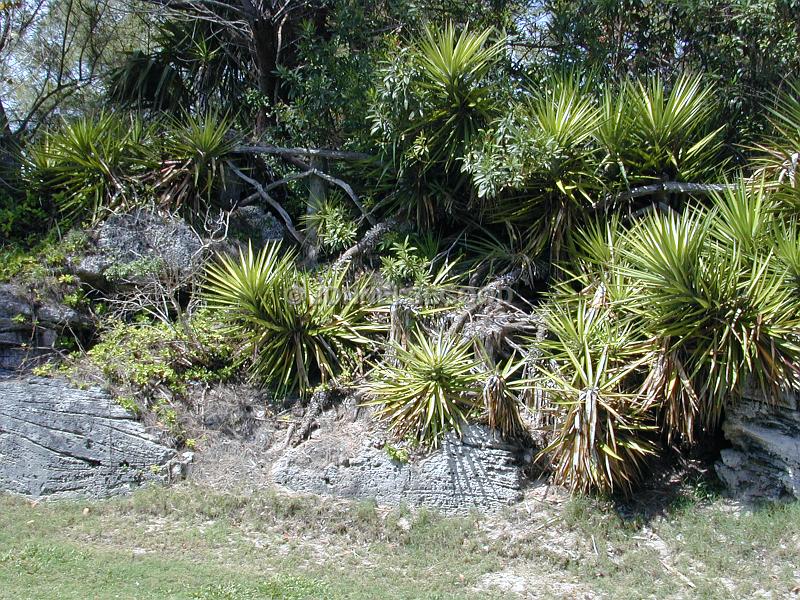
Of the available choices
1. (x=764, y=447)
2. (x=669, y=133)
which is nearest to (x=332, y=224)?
(x=669, y=133)

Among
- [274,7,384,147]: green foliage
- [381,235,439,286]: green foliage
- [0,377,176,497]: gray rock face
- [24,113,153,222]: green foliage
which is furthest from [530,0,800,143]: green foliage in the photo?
[0,377,176,497]: gray rock face

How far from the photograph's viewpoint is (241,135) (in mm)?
13008

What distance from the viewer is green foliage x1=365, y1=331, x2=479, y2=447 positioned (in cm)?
955

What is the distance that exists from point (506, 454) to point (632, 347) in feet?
5.59

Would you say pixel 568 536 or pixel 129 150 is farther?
pixel 129 150

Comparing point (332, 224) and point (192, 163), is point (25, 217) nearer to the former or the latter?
point (192, 163)

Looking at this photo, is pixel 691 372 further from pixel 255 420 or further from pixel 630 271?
pixel 255 420

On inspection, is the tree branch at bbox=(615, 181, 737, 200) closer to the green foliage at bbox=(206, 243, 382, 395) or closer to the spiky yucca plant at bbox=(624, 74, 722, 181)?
the spiky yucca plant at bbox=(624, 74, 722, 181)

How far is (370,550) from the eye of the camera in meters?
8.98

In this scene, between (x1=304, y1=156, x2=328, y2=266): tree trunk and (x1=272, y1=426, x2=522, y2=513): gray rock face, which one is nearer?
(x1=272, y1=426, x2=522, y2=513): gray rock face

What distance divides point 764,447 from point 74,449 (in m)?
7.22

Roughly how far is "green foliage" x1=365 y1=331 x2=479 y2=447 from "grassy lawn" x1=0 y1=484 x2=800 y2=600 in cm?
87

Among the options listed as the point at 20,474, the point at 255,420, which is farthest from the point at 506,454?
the point at 20,474

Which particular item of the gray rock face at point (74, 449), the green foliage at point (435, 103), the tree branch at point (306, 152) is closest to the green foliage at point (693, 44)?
the green foliage at point (435, 103)
